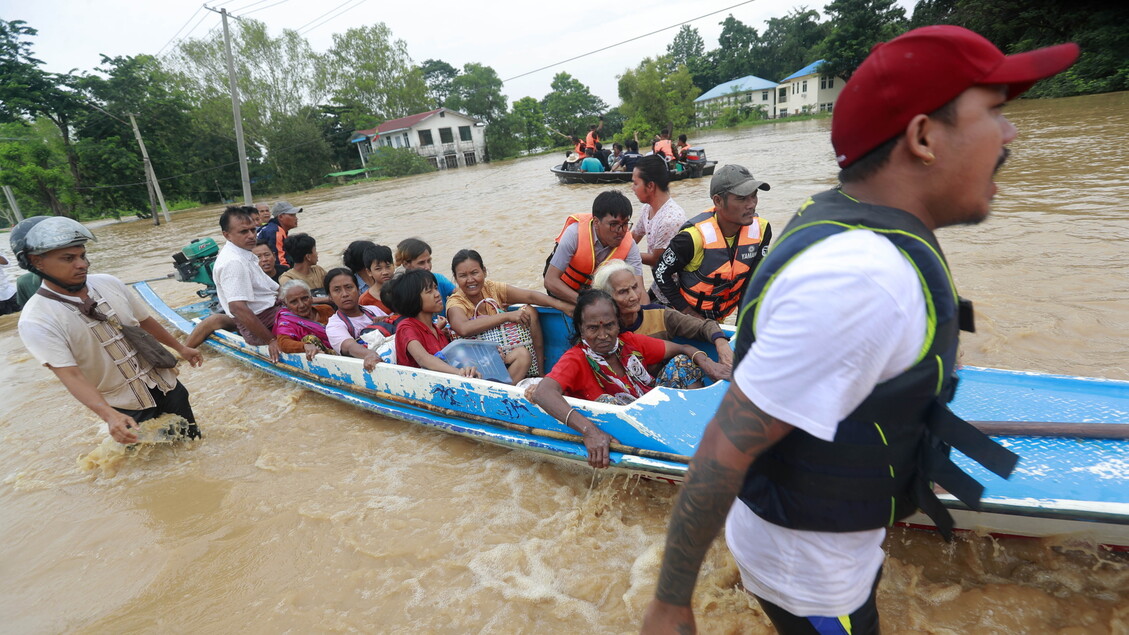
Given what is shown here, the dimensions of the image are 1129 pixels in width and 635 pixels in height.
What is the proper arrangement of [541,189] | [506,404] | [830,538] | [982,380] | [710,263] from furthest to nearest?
[541,189]
[710,263]
[506,404]
[982,380]
[830,538]

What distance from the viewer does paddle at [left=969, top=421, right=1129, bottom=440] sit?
7.06 feet

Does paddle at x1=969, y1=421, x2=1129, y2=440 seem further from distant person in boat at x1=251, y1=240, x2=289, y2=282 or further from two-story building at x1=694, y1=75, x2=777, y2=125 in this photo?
two-story building at x1=694, y1=75, x2=777, y2=125

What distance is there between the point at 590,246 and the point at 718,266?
2.89 feet

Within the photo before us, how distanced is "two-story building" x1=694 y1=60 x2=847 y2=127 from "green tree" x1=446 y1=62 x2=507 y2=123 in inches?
656

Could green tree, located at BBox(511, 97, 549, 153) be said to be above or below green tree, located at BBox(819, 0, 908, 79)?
below

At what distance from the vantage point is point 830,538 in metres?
0.97

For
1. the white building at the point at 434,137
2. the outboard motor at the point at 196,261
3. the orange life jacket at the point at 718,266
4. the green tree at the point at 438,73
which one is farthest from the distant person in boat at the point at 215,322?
the green tree at the point at 438,73


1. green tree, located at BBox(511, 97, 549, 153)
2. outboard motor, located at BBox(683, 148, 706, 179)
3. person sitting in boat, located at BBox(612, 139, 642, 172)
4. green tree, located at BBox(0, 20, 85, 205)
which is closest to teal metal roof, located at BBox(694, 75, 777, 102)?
green tree, located at BBox(511, 97, 549, 153)

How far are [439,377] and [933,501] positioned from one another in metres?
3.04

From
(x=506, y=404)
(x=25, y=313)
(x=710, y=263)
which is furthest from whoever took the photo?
(x=710, y=263)

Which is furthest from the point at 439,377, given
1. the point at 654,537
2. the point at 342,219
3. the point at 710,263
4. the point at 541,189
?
the point at 342,219

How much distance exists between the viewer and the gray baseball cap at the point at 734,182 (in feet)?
10.6

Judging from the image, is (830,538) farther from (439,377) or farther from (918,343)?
(439,377)

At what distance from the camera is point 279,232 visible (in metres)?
6.71
